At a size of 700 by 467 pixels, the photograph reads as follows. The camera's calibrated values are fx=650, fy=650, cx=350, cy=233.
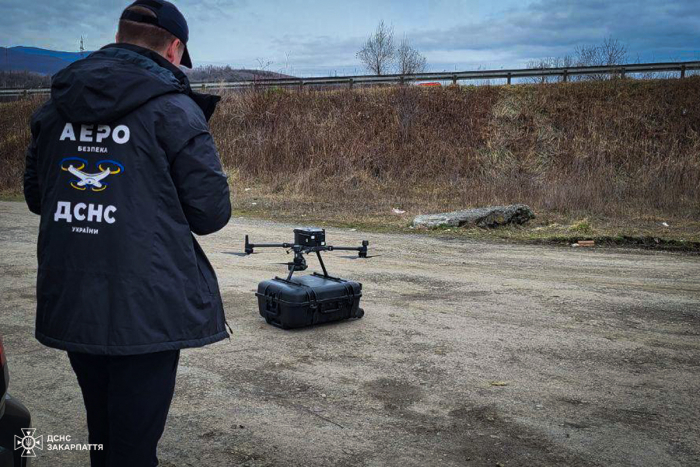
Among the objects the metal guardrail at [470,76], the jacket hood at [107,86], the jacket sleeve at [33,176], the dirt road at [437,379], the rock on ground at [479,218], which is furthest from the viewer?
the metal guardrail at [470,76]

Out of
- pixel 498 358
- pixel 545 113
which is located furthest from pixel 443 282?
pixel 545 113

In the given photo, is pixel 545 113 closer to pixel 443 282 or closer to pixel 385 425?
pixel 443 282

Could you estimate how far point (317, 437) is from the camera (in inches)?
167

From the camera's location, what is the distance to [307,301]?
6465 mm

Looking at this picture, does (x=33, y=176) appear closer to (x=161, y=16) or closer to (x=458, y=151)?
(x=161, y=16)

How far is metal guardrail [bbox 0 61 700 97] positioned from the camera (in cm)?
2541

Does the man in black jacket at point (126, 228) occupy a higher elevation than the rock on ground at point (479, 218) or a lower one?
higher

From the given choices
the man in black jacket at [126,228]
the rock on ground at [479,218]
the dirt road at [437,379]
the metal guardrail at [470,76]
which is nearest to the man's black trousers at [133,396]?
the man in black jacket at [126,228]

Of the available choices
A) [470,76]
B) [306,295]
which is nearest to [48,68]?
[470,76]

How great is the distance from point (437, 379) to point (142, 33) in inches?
146

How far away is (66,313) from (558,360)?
452 centimetres

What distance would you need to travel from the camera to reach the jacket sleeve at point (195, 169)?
249 cm

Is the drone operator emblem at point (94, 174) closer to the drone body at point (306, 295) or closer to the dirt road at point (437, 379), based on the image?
the dirt road at point (437, 379)

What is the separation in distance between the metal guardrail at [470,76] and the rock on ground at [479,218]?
14391 mm
